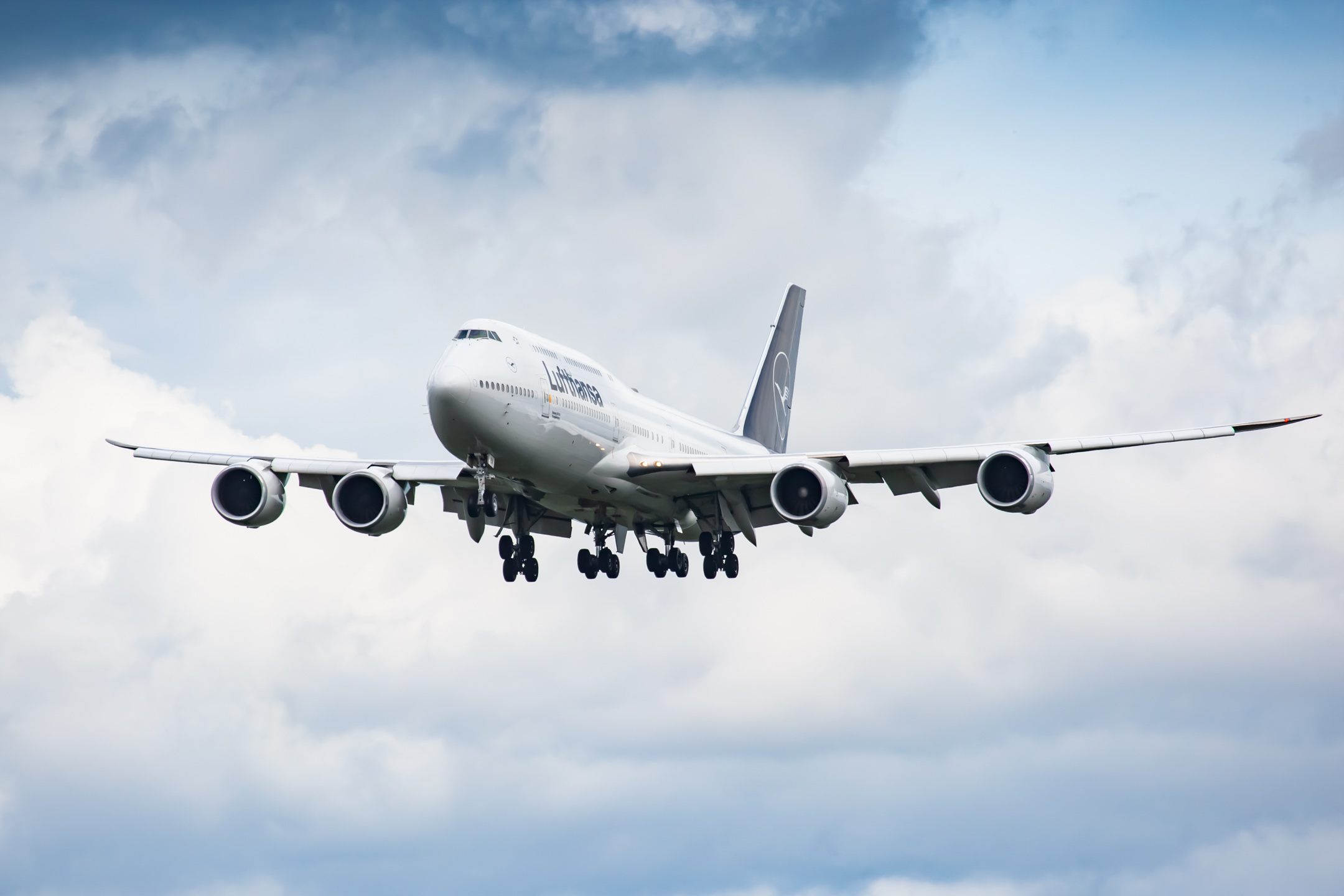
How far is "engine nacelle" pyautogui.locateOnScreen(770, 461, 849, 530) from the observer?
43844 mm

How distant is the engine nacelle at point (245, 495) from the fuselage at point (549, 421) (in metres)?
8.01

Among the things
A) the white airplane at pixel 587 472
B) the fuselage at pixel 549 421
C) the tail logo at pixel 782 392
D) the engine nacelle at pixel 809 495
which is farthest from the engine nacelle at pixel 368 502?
the tail logo at pixel 782 392

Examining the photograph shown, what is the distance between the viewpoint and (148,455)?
163 ft

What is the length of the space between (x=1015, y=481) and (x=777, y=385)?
24.3 m

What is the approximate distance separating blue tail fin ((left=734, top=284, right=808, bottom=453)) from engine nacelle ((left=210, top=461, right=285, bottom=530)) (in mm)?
21671

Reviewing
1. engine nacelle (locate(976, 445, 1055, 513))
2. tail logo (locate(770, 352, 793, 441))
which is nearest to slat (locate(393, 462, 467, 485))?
engine nacelle (locate(976, 445, 1055, 513))

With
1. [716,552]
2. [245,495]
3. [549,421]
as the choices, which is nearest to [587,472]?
[549,421]

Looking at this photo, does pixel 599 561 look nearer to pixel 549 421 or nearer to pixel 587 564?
pixel 587 564

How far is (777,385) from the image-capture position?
66875 millimetres

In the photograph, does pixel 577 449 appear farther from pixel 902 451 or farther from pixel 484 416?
pixel 902 451

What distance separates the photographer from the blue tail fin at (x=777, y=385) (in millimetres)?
64062

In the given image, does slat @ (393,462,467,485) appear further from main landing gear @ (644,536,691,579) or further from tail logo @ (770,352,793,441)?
tail logo @ (770,352,793,441)

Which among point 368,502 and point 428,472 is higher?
point 428,472

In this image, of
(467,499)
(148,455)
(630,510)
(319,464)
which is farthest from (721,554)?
(148,455)
